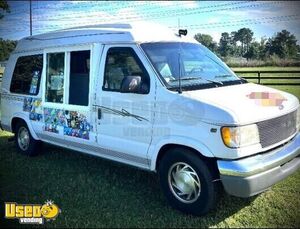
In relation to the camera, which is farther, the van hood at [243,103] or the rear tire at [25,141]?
the rear tire at [25,141]

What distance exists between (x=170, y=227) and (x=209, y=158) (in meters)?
0.95

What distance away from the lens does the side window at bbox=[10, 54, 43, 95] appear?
7.04 metres

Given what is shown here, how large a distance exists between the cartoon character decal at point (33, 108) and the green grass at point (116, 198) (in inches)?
36.5

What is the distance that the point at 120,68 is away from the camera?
5242 mm

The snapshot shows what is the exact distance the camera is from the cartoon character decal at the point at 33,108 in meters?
6.84

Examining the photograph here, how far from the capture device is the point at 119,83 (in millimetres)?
5246

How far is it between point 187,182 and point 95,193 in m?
1.58

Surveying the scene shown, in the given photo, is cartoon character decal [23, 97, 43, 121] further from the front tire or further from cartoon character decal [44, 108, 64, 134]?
the front tire

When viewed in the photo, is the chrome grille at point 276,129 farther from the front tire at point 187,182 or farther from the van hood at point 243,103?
the front tire at point 187,182

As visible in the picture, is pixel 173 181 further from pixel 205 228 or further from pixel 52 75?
pixel 52 75

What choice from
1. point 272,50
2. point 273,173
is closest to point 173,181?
point 273,173

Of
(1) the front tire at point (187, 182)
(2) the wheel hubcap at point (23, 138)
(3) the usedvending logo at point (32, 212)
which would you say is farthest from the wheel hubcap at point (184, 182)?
(2) the wheel hubcap at point (23, 138)

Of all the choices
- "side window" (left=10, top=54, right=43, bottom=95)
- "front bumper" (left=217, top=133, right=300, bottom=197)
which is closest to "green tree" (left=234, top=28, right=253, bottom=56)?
"side window" (left=10, top=54, right=43, bottom=95)

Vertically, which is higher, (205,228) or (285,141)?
(285,141)
